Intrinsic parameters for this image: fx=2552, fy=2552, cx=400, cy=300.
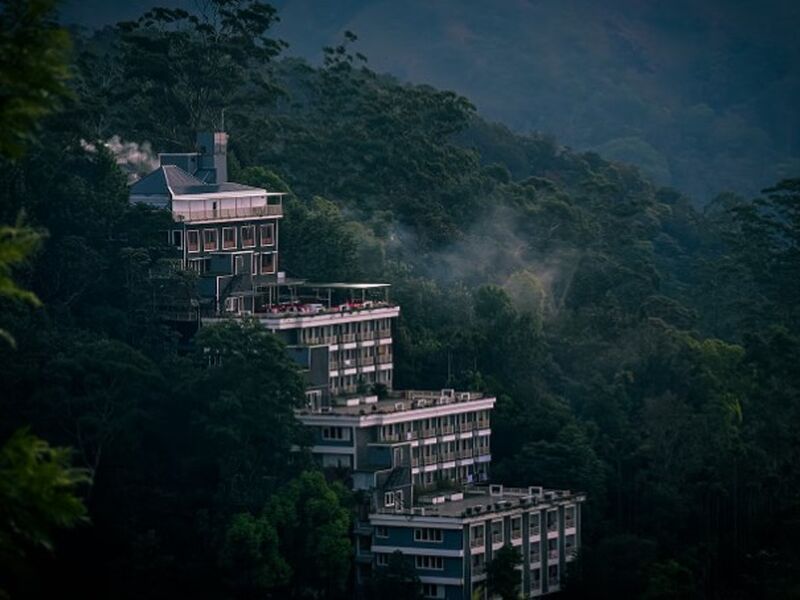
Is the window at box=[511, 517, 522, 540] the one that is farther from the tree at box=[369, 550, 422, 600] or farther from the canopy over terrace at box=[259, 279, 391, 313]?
the canopy over terrace at box=[259, 279, 391, 313]

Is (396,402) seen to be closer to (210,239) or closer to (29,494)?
(210,239)

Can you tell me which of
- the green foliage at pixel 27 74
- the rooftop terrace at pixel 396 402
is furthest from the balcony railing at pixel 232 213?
the green foliage at pixel 27 74

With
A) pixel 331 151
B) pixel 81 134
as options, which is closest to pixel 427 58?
pixel 331 151

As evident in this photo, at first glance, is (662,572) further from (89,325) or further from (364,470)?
(89,325)

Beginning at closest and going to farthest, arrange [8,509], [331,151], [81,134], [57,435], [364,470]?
[8,509]
[57,435]
[364,470]
[81,134]
[331,151]

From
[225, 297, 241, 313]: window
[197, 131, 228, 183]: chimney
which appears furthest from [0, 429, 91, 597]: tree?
[197, 131, 228, 183]: chimney

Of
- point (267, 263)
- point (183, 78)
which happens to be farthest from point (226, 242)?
point (183, 78)
